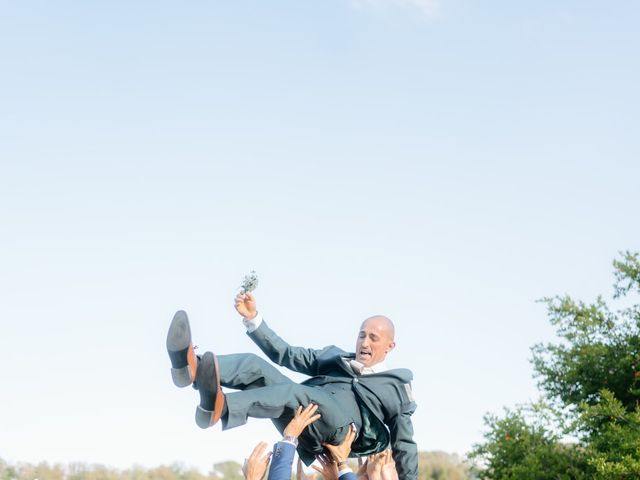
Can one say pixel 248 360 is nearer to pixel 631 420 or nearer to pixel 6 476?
pixel 631 420

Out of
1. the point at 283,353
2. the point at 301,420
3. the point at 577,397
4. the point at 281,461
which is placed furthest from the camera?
the point at 577,397

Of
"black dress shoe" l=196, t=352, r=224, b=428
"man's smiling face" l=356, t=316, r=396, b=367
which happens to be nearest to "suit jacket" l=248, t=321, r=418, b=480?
"man's smiling face" l=356, t=316, r=396, b=367

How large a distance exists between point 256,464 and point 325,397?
2.49ft

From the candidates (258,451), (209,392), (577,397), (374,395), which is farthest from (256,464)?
(577,397)

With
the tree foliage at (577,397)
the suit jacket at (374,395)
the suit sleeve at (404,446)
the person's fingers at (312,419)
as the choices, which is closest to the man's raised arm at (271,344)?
the suit jacket at (374,395)

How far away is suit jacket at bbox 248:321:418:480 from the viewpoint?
521 cm

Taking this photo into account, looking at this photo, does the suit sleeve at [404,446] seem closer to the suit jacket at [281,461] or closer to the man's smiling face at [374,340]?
the man's smiling face at [374,340]

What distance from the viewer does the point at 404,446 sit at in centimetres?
520

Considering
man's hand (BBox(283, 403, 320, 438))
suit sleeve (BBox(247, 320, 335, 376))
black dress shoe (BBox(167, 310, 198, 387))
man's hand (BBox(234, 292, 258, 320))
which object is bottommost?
man's hand (BBox(283, 403, 320, 438))

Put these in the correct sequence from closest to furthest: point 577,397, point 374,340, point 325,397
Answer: point 325,397
point 374,340
point 577,397

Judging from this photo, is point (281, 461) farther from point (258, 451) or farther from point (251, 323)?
point (251, 323)

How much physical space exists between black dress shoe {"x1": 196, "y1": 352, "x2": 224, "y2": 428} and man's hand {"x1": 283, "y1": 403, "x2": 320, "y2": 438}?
403 mm

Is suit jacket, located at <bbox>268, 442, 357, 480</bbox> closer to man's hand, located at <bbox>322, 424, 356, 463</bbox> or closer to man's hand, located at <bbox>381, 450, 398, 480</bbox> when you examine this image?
man's hand, located at <bbox>322, 424, 356, 463</bbox>

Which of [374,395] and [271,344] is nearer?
[374,395]
